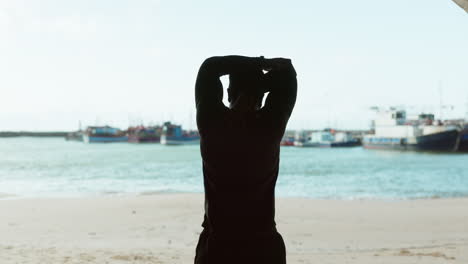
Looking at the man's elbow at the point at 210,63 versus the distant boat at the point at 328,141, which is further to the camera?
the distant boat at the point at 328,141

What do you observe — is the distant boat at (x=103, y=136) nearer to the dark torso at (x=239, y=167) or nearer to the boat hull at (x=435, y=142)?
the boat hull at (x=435, y=142)

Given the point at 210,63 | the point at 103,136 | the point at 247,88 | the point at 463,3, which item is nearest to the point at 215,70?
the point at 210,63

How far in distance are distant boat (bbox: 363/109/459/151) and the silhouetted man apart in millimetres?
59423

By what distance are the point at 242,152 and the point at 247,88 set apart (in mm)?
258

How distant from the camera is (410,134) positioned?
2376 inches

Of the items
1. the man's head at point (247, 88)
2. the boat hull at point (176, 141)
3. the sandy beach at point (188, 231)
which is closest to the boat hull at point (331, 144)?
the boat hull at point (176, 141)

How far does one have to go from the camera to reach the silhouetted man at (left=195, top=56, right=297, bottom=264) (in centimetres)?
200

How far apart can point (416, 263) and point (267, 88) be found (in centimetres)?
519

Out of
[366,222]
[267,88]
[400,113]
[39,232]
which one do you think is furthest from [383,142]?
[267,88]

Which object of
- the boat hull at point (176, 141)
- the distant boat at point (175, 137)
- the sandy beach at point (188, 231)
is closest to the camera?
the sandy beach at point (188, 231)

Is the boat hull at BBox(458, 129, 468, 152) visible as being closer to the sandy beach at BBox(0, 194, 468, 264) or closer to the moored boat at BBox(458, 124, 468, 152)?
the moored boat at BBox(458, 124, 468, 152)

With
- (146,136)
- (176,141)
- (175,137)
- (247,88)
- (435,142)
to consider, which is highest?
(247,88)

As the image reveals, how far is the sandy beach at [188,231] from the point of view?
23.1 ft

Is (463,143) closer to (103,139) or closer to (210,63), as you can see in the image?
(210,63)
